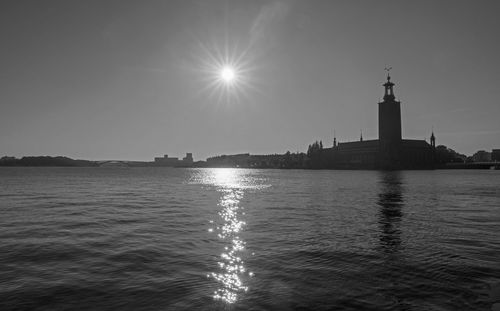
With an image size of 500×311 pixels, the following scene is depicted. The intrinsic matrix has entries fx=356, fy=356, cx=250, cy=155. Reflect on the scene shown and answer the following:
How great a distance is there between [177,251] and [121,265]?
3.21 metres

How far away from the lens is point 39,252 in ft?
58.6

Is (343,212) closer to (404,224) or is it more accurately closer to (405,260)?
(404,224)

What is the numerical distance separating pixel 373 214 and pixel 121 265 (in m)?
23.5

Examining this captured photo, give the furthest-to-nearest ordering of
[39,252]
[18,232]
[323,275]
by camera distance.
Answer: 1. [18,232]
2. [39,252]
3. [323,275]

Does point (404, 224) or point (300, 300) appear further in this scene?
point (404, 224)

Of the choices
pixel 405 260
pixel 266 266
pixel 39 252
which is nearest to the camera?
pixel 266 266

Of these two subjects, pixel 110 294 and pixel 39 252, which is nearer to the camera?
pixel 110 294

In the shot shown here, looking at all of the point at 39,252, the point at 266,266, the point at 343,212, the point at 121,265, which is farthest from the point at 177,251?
the point at 343,212

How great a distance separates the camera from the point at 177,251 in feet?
59.1

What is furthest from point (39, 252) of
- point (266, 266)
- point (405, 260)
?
point (405, 260)

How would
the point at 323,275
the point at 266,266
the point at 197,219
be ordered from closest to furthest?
the point at 323,275
the point at 266,266
the point at 197,219

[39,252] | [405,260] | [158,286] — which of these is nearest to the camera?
[158,286]

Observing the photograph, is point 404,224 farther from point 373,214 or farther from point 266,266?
point 266,266

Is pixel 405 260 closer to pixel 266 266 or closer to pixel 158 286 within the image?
pixel 266 266
